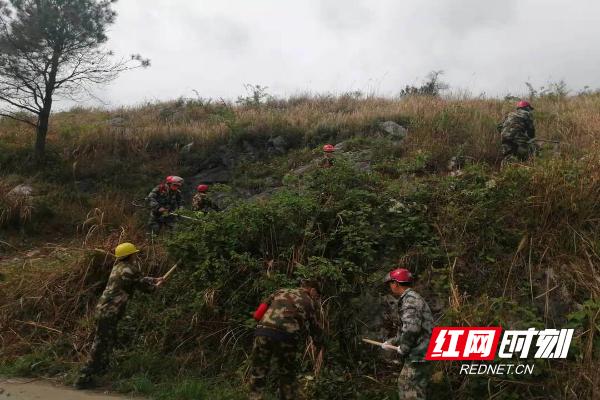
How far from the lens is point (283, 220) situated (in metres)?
6.89

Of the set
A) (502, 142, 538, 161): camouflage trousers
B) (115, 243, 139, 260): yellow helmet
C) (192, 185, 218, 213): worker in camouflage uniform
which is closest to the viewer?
(115, 243, 139, 260): yellow helmet

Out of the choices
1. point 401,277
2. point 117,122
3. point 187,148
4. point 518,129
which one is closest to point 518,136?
point 518,129

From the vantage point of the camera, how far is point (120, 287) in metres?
6.04

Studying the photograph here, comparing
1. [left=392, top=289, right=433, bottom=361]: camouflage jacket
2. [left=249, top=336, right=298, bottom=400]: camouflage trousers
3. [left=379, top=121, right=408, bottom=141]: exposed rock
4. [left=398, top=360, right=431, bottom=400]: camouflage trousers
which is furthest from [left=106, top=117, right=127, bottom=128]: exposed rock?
[left=398, top=360, right=431, bottom=400]: camouflage trousers

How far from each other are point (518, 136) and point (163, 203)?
7.09 metres

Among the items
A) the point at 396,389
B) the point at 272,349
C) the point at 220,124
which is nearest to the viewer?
the point at 272,349

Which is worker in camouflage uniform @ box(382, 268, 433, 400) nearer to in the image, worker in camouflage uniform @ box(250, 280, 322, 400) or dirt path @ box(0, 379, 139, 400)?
worker in camouflage uniform @ box(250, 280, 322, 400)

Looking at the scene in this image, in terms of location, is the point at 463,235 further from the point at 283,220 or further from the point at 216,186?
the point at 216,186

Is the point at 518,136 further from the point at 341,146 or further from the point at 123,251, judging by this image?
the point at 123,251

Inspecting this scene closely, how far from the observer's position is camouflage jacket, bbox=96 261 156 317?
5910 mm

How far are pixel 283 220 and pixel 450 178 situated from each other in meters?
2.72

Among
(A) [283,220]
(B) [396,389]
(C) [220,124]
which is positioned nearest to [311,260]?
(A) [283,220]

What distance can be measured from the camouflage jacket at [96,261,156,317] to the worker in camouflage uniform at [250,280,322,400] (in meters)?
2.18

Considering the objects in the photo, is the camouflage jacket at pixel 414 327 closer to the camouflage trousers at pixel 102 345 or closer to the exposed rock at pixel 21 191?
the camouflage trousers at pixel 102 345
